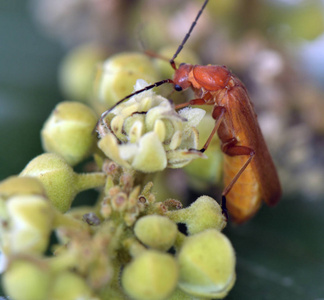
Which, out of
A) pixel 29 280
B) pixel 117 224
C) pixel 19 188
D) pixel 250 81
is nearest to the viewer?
pixel 29 280

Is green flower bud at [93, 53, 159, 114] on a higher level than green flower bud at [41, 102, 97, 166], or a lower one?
higher

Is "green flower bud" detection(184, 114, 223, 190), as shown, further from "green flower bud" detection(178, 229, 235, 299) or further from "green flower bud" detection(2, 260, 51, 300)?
"green flower bud" detection(2, 260, 51, 300)

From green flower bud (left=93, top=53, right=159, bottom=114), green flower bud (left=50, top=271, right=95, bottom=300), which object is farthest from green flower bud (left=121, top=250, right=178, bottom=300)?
green flower bud (left=93, top=53, right=159, bottom=114)

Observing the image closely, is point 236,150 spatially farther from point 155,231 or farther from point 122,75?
point 155,231

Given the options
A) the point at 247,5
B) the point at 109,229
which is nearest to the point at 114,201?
the point at 109,229

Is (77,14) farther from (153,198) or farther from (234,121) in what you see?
(153,198)

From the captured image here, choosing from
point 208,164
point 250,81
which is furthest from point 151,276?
point 250,81
